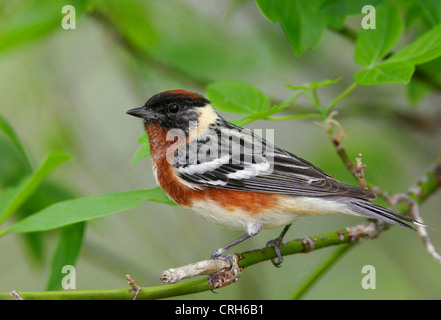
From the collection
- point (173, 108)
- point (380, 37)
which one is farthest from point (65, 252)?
point (380, 37)

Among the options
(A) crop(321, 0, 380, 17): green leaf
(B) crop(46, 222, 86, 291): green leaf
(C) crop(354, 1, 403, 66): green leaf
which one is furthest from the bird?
(A) crop(321, 0, 380, 17): green leaf

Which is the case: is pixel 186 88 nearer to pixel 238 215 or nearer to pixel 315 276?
pixel 238 215

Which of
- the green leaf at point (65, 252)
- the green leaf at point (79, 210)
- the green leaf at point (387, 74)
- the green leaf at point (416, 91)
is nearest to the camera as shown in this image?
the green leaf at point (387, 74)

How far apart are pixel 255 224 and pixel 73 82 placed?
302 centimetres

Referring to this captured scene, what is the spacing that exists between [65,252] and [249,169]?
3.25 ft

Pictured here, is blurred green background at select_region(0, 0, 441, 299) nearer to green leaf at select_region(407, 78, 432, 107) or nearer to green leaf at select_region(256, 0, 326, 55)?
green leaf at select_region(407, 78, 432, 107)

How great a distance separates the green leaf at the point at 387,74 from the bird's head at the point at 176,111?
106 centimetres

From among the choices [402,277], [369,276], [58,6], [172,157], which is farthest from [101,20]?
[402,277]

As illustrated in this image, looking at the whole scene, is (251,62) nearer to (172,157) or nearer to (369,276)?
(172,157)

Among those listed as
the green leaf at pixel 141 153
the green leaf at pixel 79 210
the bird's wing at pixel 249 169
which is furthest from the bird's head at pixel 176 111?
the green leaf at pixel 79 210

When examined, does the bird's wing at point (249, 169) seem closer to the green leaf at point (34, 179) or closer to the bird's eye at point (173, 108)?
the bird's eye at point (173, 108)

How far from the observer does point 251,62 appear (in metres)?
4.05

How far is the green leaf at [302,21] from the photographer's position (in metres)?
2.46

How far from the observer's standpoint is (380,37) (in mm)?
2545
